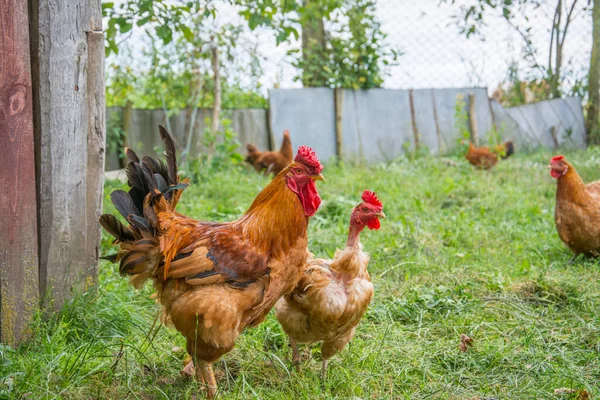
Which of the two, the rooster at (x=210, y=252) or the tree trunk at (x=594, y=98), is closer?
the rooster at (x=210, y=252)

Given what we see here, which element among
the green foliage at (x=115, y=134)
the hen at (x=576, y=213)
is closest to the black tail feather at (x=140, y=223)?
the hen at (x=576, y=213)

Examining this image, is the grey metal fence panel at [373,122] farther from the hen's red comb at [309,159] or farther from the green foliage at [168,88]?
the hen's red comb at [309,159]

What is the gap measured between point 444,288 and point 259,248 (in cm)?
180

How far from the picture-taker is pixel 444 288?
402 centimetres

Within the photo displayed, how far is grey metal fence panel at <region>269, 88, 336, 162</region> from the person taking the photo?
33.7 feet

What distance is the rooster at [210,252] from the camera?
2.70 m

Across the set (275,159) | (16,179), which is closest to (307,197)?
(16,179)

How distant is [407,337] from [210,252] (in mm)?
1478

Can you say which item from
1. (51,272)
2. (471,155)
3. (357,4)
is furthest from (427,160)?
(51,272)

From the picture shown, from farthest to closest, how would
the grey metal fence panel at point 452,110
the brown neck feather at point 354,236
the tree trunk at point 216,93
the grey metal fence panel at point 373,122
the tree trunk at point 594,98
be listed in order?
the grey metal fence panel at point 452,110, the tree trunk at point 594,98, the grey metal fence panel at point 373,122, the tree trunk at point 216,93, the brown neck feather at point 354,236

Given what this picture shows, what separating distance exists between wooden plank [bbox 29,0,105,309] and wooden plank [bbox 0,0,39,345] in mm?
140

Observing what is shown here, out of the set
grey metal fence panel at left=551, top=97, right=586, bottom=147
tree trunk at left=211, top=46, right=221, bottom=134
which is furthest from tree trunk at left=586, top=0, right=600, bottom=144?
tree trunk at left=211, top=46, right=221, bottom=134

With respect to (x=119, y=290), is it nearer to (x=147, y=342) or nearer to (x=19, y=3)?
(x=147, y=342)

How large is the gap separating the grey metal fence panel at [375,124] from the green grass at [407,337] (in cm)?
511
